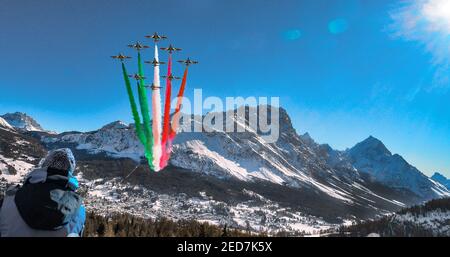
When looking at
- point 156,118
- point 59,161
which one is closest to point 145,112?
point 156,118

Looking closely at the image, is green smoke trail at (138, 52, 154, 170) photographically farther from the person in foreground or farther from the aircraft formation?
→ the person in foreground

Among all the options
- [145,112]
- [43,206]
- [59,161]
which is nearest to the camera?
[43,206]

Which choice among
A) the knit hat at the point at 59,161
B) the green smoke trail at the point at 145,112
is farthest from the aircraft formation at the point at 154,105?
the knit hat at the point at 59,161

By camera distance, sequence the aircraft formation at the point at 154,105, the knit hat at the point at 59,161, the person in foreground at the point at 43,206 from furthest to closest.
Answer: the aircraft formation at the point at 154,105 < the knit hat at the point at 59,161 < the person in foreground at the point at 43,206

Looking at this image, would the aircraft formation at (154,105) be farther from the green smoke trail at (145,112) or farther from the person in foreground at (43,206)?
the person in foreground at (43,206)

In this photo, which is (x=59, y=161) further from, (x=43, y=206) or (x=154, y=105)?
(x=154, y=105)

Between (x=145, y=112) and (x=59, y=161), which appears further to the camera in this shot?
(x=145, y=112)

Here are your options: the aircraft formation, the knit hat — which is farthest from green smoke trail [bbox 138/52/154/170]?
the knit hat
